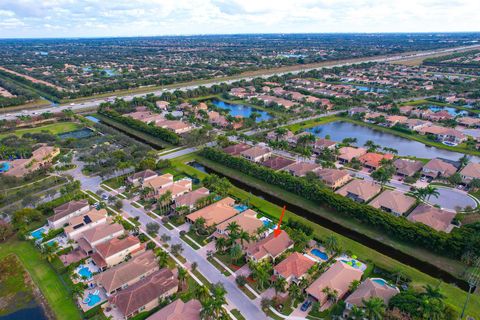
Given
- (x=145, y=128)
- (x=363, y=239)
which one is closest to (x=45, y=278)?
(x=363, y=239)

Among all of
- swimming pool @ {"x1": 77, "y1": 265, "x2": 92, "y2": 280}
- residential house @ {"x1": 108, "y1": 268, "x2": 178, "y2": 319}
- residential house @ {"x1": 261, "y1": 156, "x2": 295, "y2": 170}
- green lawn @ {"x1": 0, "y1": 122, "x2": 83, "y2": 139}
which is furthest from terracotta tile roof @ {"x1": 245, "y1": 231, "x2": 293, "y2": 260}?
green lawn @ {"x1": 0, "y1": 122, "x2": 83, "y2": 139}

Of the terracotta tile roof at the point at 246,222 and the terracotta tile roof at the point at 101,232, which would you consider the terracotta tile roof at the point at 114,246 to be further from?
the terracotta tile roof at the point at 246,222

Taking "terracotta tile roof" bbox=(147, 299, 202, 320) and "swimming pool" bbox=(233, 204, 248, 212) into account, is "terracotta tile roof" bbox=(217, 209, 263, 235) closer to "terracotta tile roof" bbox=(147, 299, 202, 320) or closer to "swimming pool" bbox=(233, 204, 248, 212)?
"swimming pool" bbox=(233, 204, 248, 212)

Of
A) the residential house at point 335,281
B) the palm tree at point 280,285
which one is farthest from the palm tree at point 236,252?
the residential house at point 335,281

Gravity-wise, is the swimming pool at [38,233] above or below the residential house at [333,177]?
below

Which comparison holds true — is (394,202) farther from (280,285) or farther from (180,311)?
(180,311)

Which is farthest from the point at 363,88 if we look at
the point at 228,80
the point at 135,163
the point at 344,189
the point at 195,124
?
the point at 135,163
